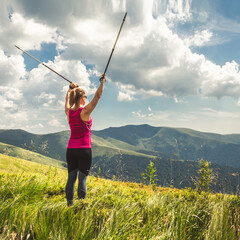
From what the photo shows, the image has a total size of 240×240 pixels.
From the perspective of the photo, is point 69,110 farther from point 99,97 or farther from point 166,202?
point 166,202

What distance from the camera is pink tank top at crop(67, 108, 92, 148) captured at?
186 inches

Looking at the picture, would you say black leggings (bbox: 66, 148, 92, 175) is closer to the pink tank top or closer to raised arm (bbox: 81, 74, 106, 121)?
the pink tank top

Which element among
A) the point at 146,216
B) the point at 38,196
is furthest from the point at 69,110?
the point at 146,216

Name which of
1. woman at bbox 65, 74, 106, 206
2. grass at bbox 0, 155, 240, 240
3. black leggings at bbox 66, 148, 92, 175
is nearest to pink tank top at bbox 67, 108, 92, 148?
woman at bbox 65, 74, 106, 206

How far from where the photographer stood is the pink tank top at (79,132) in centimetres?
473

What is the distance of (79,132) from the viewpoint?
4.77 metres

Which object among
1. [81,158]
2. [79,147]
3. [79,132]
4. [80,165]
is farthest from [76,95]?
[80,165]

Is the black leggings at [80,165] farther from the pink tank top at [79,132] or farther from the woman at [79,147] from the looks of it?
the pink tank top at [79,132]

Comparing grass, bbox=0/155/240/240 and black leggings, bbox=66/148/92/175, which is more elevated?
black leggings, bbox=66/148/92/175

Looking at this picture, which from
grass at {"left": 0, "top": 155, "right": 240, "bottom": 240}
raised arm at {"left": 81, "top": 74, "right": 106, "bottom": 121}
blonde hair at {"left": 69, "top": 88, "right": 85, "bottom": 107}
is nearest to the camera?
grass at {"left": 0, "top": 155, "right": 240, "bottom": 240}

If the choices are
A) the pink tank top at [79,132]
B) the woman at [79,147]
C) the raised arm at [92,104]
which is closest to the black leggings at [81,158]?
the woman at [79,147]

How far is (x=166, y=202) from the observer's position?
4090mm

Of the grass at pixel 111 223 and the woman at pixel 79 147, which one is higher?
the woman at pixel 79 147

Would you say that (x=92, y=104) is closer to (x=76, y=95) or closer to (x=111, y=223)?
(x=76, y=95)
